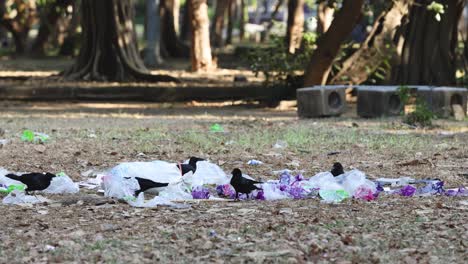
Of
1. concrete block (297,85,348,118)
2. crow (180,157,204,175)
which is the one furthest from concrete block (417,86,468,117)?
crow (180,157,204,175)

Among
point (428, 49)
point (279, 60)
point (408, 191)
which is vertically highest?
point (428, 49)

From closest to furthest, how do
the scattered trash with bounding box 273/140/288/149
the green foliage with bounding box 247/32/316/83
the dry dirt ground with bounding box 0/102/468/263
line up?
1. the dry dirt ground with bounding box 0/102/468/263
2. the scattered trash with bounding box 273/140/288/149
3. the green foliage with bounding box 247/32/316/83

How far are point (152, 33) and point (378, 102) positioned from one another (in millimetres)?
11435

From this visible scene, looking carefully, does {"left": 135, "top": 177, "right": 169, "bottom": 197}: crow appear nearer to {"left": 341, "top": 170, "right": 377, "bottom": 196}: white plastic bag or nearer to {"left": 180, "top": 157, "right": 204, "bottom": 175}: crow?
{"left": 180, "top": 157, "right": 204, "bottom": 175}: crow

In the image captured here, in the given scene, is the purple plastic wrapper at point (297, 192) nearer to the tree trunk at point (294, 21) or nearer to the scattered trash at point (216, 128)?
the scattered trash at point (216, 128)

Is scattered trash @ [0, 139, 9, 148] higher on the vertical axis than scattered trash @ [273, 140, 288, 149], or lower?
higher

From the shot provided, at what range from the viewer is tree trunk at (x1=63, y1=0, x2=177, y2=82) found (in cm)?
2108

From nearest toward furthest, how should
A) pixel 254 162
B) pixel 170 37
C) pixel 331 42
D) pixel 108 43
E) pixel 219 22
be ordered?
pixel 254 162 < pixel 331 42 < pixel 108 43 < pixel 170 37 < pixel 219 22

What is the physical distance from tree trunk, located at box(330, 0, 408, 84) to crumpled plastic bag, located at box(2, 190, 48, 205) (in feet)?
36.4

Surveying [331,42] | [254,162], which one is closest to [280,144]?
[254,162]

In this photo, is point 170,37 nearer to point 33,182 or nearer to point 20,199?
point 33,182

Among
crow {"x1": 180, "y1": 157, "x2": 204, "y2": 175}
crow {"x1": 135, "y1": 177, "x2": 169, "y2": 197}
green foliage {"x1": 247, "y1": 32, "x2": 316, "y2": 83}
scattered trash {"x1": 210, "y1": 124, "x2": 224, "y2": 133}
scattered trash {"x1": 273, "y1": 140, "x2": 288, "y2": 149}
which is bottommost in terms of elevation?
scattered trash {"x1": 210, "y1": 124, "x2": 224, "y2": 133}

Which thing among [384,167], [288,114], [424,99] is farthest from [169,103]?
[384,167]

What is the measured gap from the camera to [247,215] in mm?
6668
